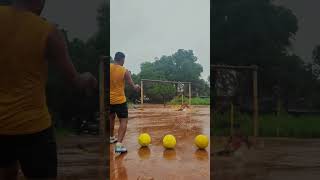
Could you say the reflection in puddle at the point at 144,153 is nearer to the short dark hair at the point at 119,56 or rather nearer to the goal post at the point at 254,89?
the short dark hair at the point at 119,56

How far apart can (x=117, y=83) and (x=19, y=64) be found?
3218 millimetres

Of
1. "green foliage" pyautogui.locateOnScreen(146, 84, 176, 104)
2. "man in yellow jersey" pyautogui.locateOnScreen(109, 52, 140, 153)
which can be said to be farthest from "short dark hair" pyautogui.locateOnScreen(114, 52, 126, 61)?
"green foliage" pyautogui.locateOnScreen(146, 84, 176, 104)

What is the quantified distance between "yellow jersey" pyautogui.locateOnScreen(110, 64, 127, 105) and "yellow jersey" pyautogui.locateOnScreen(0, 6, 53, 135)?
3.16 meters

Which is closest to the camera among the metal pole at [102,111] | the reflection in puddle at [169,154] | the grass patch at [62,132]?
the grass patch at [62,132]

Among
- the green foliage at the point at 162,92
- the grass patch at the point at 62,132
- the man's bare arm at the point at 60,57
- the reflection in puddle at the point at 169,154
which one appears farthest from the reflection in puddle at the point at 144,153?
the green foliage at the point at 162,92

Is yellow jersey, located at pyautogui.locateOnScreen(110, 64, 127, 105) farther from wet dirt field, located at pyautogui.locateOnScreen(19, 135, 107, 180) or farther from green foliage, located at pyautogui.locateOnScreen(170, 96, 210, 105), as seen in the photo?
green foliage, located at pyautogui.locateOnScreen(170, 96, 210, 105)

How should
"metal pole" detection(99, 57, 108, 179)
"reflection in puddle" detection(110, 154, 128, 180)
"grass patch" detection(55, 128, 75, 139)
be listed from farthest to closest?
"reflection in puddle" detection(110, 154, 128, 180) → "metal pole" detection(99, 57, 108, 179) → "grass patch" detection(55, 128, 75, 139)

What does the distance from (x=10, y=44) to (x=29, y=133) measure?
39 cm

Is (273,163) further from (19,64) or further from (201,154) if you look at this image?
(201,154)

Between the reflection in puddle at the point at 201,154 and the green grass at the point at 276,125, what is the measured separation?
6.75 ft

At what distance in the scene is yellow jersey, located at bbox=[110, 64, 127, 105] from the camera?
5121 millimetres

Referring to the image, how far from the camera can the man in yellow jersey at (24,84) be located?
1920mm

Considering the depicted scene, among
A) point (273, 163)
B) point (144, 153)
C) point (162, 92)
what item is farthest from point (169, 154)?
point (162, 92)

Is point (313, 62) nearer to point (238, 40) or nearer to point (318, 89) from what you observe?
point (318, 89)
